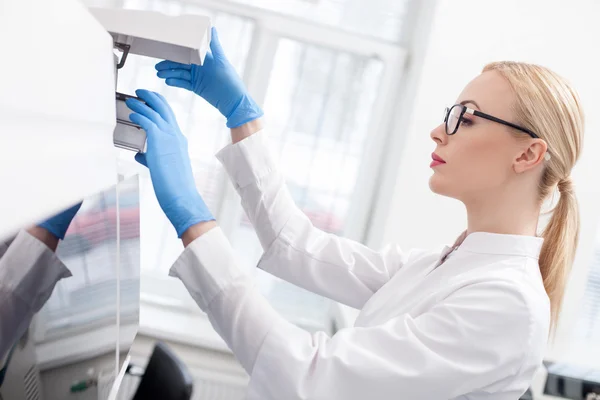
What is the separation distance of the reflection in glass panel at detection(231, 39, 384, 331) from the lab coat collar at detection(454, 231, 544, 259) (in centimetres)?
155

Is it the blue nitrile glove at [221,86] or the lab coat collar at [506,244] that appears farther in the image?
the blue nitrile glove at [221,86]

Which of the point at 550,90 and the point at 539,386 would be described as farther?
the point at 539,386

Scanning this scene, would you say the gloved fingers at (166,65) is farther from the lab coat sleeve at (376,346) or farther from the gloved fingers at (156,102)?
the lab coat sleeve at (376,346)

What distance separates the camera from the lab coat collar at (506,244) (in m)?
1.11

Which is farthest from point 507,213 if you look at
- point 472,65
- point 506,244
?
point 472,65

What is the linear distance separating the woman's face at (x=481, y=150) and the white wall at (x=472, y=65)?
1200 mm

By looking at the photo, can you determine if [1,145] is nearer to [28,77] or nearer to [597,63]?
[28,77]

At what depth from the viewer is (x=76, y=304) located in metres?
0.65

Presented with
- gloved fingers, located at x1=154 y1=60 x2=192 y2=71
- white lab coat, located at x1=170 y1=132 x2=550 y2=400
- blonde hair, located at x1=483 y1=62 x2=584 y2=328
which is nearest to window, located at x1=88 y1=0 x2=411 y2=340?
gloved fingers, located at x1=154 y1=60 x2=192 y2=71

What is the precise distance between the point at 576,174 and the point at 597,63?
1.58 ft

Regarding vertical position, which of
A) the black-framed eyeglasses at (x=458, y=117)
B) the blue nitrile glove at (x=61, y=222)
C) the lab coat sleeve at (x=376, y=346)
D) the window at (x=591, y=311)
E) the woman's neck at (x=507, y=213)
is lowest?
the window at (x=591, y=311)

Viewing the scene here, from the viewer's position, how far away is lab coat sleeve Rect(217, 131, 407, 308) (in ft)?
4.37

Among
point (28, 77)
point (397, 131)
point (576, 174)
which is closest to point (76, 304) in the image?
point (28, 77)

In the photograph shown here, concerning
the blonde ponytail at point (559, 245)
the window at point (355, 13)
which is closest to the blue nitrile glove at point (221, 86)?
the blonde ponytail at point (559, 245)
